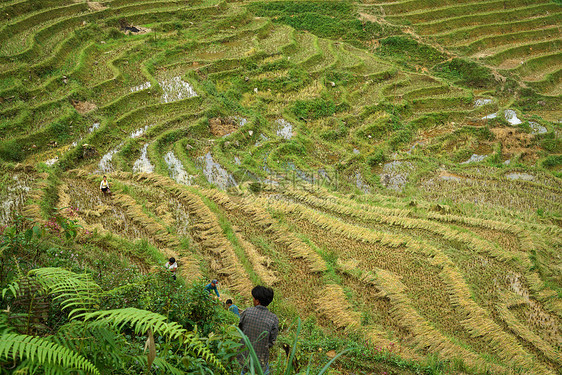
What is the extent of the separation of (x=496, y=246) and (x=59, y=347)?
7.55 meters

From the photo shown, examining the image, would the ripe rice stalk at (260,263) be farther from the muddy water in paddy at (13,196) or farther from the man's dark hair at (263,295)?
the muddy water in paddy at (13,196)

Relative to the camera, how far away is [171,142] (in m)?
11.4

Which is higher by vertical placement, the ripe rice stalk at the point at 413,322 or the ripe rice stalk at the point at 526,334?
the ripe rice stalk at the point at 413,322

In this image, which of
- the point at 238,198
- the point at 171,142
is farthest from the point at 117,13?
the point at 238,198

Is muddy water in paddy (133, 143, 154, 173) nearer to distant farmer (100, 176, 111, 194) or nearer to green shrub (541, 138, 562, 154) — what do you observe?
distant farmer (100, 176, 111, 194)

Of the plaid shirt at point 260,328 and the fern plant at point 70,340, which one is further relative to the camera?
the plaid shirt at point 260,328

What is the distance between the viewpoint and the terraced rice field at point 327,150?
5.93m

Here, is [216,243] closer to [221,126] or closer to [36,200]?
[36,200]

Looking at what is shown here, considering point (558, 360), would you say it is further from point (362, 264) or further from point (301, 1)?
point (301, 1)

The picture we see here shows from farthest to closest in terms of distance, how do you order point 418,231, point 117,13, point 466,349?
point 117,13
point 418,231
point 466,349

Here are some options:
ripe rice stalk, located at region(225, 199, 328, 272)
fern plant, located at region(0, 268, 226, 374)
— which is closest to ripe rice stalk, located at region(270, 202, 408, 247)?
ripe rice stalk, located at region(225, 199, 328, 272)

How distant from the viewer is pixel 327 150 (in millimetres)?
13000

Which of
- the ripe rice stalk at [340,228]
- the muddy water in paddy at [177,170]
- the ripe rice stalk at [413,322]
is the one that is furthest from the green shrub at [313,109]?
the ripe rice stalk at [413,322]

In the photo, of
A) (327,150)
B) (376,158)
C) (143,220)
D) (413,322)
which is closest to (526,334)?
(413,322)
